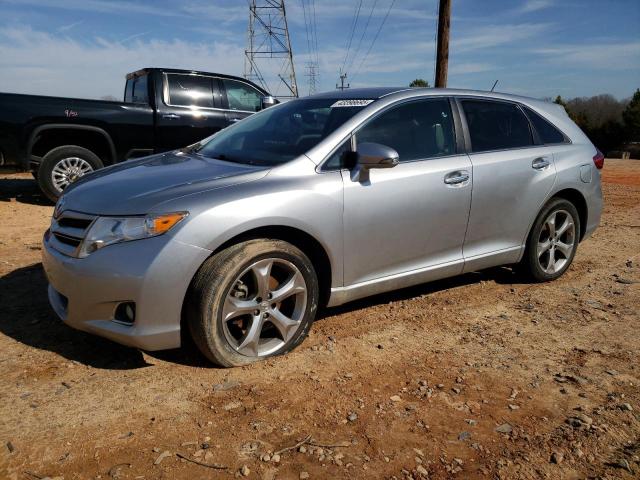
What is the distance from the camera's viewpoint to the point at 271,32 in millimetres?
33625

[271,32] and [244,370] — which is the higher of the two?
[271,32]

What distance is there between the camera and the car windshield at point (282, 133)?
3.62 metres

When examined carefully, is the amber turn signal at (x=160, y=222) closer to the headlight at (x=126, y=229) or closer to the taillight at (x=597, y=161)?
the headlight at (x=126, y=229)

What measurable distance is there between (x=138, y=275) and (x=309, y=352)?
3.90 feet

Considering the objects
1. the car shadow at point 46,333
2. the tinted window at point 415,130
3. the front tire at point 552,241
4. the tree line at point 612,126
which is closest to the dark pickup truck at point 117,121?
the tinted window at point 415,130

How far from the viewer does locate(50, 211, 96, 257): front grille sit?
3023mm

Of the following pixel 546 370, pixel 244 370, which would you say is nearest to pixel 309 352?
pixel 244 370

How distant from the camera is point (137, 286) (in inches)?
110

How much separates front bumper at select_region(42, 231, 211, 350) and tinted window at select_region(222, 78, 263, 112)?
6.72 meters

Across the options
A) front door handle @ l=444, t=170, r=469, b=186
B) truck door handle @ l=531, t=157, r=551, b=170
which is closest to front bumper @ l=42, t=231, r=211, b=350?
front door handle @ l=444, t=170, r=469, b=186

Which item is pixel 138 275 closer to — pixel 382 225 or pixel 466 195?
pixel 382 225

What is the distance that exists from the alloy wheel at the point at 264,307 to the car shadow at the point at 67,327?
269 millimetres

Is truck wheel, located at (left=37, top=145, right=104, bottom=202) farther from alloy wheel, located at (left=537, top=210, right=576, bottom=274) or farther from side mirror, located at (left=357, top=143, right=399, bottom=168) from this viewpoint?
alloy wheel, located at (left=537, top=210, right=576, bottom=274)

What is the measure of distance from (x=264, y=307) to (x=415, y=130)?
68.3 inches
